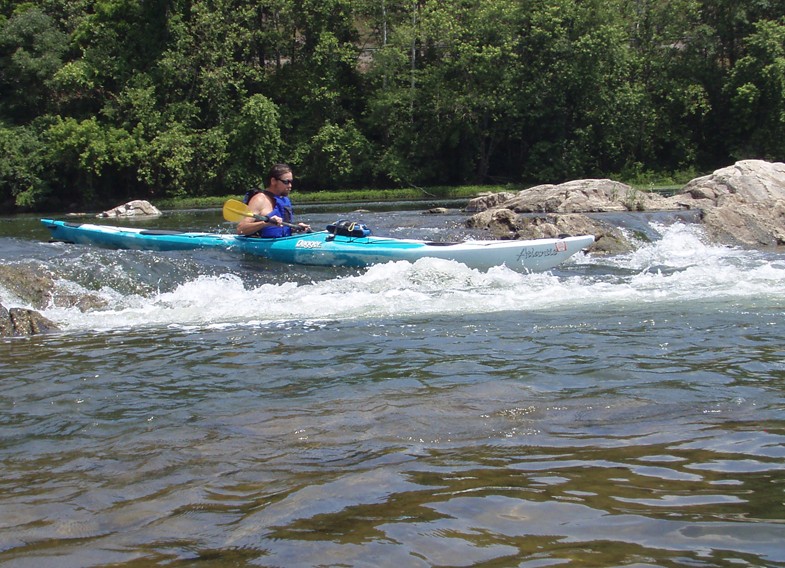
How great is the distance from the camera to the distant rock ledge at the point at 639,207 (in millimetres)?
10930

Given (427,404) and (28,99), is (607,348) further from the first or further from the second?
(28,99)

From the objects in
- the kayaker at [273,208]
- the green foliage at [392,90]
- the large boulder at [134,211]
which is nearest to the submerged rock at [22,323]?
the kayaker at [273,208]

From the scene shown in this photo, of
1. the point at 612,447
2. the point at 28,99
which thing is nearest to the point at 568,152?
the point at 28,99

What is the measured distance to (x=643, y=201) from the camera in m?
13.5

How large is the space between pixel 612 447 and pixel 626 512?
2.00 feet

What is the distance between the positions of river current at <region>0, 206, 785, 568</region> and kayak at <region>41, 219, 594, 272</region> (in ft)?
5.55

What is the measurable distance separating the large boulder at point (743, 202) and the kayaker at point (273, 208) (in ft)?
21.0

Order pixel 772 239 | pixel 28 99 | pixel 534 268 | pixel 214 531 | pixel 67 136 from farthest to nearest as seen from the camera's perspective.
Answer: pixel 28 99, pixel 67 136, pixel 772 239, pixel 534 268, pixel 214 531

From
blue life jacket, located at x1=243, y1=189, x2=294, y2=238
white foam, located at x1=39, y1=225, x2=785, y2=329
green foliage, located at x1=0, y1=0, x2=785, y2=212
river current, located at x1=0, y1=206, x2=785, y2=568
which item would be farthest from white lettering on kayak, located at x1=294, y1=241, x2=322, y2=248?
green foliage, located at x1=0, y1=0, x2=785, y2=212

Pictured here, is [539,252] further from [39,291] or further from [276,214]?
[39,291]

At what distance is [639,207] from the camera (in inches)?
527

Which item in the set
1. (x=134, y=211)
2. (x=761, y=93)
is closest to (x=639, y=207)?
(x=134, y=211)

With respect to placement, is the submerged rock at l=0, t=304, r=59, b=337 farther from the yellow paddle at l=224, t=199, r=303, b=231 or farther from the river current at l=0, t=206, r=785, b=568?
the yellow paddle at l=224, t=199, r=303, b=231

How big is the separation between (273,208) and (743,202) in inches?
317
